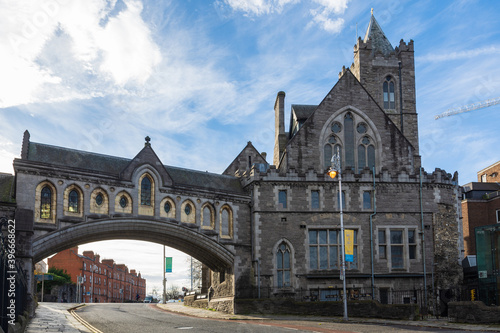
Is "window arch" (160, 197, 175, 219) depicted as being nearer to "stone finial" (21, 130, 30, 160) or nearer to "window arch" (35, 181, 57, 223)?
"window arch" (35, 181, 57, 223)

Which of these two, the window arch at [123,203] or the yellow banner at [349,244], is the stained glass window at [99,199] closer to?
the window arch at [123,203]

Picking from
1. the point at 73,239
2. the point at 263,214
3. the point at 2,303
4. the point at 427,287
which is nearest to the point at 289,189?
the point at 263,214

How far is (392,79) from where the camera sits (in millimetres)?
46406

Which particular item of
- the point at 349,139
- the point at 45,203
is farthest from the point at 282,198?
the point at 45,203

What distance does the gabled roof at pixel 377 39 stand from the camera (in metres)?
47.5

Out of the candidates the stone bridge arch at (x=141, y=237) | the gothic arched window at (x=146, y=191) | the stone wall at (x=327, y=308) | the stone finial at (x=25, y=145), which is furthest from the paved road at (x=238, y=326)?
the stone finial at (x=25, y=145)

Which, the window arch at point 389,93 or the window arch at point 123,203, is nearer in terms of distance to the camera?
the window arch at point 123,203

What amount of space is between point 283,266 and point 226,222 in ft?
15.1

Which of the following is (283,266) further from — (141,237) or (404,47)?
(404,47)

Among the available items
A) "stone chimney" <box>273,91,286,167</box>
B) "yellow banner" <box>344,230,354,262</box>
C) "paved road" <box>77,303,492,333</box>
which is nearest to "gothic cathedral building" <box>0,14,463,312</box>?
"yellow banner" <box>344,230,354,262</box>

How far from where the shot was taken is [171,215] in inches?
1304

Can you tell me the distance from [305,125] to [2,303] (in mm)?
28496

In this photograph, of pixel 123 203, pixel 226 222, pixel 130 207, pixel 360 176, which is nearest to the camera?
pixel 123 203

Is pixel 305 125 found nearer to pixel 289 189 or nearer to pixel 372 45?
pixel 289 189
